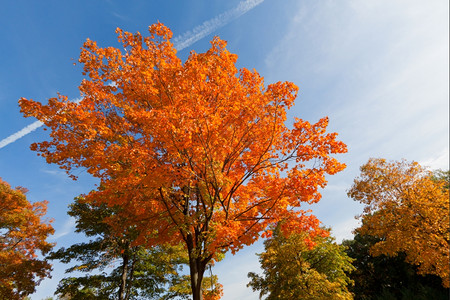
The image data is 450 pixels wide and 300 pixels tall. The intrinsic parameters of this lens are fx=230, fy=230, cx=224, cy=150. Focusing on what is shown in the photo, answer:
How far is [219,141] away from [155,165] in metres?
1.99

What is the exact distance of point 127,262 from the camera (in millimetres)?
14680

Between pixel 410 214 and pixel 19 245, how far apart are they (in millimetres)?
26563

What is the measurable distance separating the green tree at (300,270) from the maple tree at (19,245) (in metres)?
14.9

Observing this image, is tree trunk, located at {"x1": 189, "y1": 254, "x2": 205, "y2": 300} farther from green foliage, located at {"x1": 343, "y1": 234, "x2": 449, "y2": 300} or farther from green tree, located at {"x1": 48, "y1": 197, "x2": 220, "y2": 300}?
green foliage, located at {"x1": 343, "y1": 234, "x2": 449, "y2": 300}

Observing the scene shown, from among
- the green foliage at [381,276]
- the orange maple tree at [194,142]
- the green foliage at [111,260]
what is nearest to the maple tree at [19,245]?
the green foliage at [111,260]

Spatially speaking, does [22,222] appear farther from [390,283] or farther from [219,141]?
[390,283]

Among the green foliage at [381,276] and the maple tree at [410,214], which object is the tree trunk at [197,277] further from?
the green foliage at [381,276]

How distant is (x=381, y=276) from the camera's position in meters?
26.4

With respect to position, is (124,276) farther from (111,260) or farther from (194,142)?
(194,142)

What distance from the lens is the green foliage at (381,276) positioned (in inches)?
891

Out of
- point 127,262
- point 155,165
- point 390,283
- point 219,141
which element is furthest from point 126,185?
point 390,283

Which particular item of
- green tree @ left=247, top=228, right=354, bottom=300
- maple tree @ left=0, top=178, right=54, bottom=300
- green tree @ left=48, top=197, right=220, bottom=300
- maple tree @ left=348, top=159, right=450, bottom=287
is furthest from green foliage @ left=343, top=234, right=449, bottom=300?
maple tree @ left=0, top=178, right=54, bottom=300

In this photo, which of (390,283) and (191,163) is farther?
(390,283)

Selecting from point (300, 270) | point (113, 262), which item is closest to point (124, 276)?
point (113, 262)
